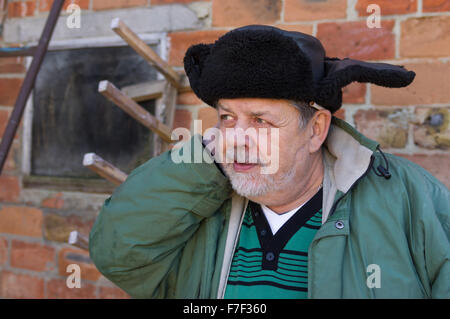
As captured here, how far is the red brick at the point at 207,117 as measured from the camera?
2168mm

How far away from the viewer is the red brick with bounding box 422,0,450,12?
1.81 m

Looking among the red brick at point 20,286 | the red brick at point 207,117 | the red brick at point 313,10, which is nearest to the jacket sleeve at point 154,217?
the red brick at point 207,117

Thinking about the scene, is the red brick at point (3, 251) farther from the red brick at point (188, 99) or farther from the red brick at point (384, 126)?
the red brick at point (384, 126)

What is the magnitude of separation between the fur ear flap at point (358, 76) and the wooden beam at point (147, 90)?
3.30 ft

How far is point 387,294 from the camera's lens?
1296 millimetres

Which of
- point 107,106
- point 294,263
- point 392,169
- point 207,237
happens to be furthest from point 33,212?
point 392,169

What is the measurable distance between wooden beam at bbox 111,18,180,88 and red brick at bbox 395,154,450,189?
42.9 inches

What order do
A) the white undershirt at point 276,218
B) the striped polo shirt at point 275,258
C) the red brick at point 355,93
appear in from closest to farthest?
the striped polo shirt at point 275,258 < the white undershirt at point 276,218 < the red brick at point 355,93

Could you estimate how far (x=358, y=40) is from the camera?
75.9 inches

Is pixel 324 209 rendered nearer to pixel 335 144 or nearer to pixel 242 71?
pixel 335 144

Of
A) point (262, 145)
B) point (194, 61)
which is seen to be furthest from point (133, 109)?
point (262, 145)

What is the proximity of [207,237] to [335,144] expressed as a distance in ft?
1.72

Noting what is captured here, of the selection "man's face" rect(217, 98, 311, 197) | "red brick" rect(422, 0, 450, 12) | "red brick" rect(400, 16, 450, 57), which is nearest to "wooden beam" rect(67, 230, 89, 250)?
"man's face" rect(217, 98, 311, 197)

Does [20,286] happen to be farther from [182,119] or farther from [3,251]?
[182,119]
